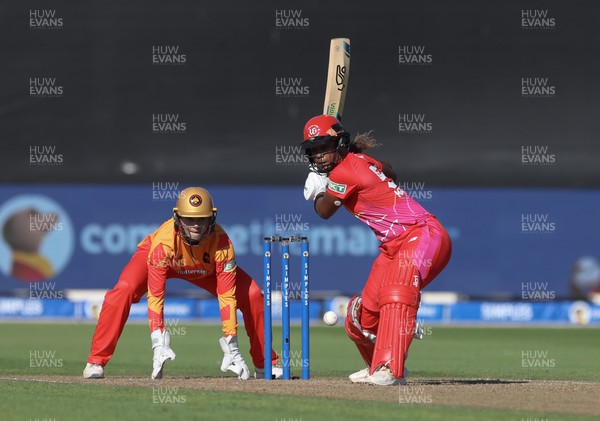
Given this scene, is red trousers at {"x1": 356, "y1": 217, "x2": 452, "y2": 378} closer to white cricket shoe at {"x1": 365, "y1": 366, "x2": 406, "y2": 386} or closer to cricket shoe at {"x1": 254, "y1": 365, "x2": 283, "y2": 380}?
white cricket shoe at {"x1": 365, "y1": 366, "x2": 406, "y2": 386}

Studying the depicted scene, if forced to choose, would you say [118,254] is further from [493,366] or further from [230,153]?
[493,366]

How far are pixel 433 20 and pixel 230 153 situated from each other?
18.6ft

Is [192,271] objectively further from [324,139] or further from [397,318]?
[397,318]

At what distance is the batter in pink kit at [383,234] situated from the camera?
8.98 m

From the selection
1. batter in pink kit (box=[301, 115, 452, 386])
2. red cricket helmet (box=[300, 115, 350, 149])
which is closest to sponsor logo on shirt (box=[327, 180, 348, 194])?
batter in pink kit (box=[301, 115, 452, 386])

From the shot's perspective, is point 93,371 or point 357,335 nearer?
point 357,335

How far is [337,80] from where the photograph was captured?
10469 mm

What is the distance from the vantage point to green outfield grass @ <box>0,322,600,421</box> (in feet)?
24.7

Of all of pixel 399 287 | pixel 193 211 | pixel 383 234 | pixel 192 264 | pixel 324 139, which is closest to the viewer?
pixel 399 287

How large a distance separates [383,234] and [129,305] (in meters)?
2.36

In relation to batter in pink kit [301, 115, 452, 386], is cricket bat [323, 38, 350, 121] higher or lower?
higher

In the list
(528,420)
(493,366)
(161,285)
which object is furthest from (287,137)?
(528,420)

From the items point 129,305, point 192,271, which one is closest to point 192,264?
point 192,271

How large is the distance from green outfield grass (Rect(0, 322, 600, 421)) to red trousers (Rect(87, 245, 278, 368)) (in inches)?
28.9
